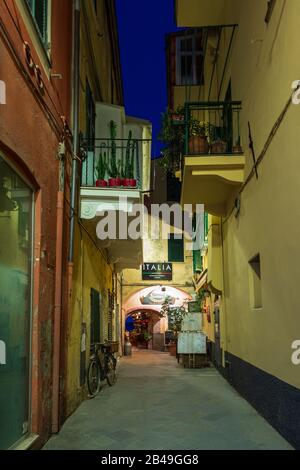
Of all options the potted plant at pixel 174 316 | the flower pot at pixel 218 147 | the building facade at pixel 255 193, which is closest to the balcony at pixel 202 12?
the building facade at pixel 255 193

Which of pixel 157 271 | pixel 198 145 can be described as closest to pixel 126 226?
pixel 198 145

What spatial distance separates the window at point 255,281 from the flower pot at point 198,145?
2401 millimetres

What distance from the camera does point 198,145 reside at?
9516 millimetres

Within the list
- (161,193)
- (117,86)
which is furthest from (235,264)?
(161,193)

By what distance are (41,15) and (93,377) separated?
7.19 m

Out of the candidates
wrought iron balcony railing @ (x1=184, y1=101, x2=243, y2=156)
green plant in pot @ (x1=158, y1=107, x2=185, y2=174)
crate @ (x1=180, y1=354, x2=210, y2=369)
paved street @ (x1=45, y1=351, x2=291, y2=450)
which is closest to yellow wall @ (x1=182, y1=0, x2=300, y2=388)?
wrought iron balcony railing @ (x1=184, y1=101, x2=243, y2=156)

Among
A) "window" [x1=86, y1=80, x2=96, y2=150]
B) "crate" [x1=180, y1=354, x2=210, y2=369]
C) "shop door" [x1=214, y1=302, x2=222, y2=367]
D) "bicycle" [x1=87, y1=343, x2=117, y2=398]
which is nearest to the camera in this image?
"bicycle" [x1=87, y1=343, x2=117, y2=398]

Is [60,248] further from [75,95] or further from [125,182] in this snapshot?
[75,95]

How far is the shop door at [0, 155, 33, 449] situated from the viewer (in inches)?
197

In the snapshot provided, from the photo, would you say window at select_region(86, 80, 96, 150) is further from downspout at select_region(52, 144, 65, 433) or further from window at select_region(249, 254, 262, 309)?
window at select_region(249, 254, 262, 309)

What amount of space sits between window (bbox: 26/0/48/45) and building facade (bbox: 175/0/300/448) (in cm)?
307

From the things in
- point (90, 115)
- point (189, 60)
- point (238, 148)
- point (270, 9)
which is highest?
point (189, 60)

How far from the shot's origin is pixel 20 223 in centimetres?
566

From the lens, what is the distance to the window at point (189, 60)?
17.2 m
